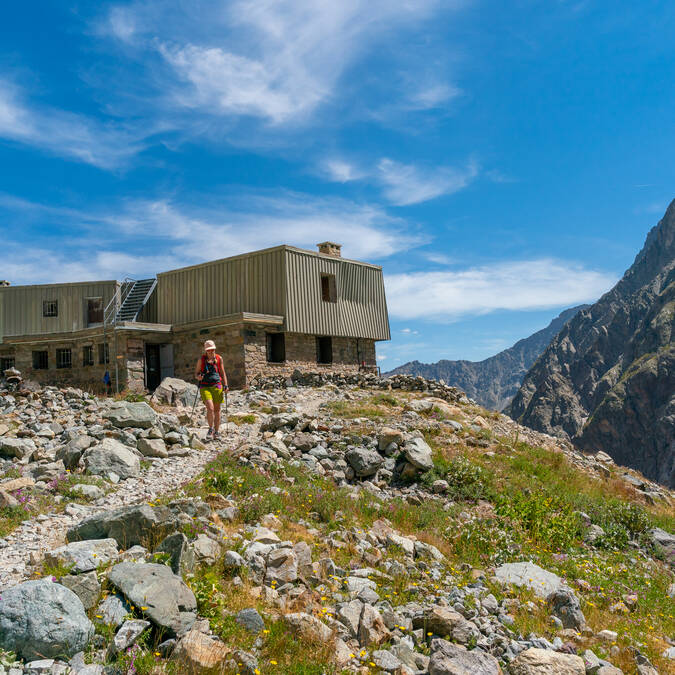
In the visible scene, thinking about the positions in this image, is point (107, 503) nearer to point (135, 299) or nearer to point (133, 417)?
point (133, 417)

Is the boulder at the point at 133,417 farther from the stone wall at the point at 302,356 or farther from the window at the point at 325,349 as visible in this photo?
the window at the point at 325,349

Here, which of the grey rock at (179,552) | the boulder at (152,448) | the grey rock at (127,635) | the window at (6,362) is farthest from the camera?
the window at (6,362)

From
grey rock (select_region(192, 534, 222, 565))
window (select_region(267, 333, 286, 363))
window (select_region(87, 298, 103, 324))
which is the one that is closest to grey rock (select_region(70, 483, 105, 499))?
grey rock (select_region(192, 534, 222, 565))

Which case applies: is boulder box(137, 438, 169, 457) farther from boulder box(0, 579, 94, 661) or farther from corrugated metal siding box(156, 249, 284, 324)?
corrugated metal siding box(156, 249, 284, 324)

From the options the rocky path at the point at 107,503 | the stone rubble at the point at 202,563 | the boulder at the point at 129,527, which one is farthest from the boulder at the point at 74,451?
the boulder at the point at 129,527

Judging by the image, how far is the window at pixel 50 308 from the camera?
34806mm

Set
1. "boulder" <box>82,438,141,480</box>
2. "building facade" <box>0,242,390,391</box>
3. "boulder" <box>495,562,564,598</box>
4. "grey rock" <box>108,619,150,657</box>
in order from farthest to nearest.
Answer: "building facade" <box>0,242,390,391</box>
"boulder" <box>82,438,141,480</box>
"boulder" <box>495,562,564,598</box>
"grey rock" <box>108,619,150,657</box>

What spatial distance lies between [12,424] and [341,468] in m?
8.44

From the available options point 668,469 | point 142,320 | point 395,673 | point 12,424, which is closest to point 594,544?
point 395,673

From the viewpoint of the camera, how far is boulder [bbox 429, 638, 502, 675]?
5.43 metres

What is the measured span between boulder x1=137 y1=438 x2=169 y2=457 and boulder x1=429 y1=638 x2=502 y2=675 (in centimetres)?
825

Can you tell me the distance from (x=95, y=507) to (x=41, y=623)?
4.58 metres

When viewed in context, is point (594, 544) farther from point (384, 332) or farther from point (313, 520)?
point (384, 332)

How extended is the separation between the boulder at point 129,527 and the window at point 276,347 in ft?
67.3
